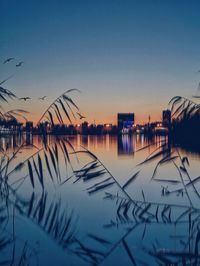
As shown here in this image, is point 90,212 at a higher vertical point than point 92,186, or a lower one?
lower

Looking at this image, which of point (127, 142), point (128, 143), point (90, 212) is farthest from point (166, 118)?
point (127, 142)

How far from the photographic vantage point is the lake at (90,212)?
8.02ft

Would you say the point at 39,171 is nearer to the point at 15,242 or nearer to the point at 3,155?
the point at 3,155

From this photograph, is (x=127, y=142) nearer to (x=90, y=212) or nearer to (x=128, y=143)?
(x=128, y=143)

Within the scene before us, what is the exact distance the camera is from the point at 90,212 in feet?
15.6

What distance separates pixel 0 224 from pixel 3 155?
1483mm

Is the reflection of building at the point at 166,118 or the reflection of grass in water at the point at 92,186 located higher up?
the reflection of building at the point at 166,118

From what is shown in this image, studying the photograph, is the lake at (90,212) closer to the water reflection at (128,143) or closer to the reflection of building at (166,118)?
the water reflection at (128,143)

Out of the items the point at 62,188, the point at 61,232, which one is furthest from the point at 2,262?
the point at 62,188

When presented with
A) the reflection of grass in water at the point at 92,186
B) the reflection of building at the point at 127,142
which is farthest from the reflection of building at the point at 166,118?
the reflection of building at the point at 127,142

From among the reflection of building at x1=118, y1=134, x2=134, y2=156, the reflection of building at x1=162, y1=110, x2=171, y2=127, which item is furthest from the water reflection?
the reflection of building at x1=162, y1=110, x2=171, y2=127

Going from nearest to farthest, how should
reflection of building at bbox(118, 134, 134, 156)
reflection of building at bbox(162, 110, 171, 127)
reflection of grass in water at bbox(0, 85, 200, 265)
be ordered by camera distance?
reflection of grass in water at bbox(0, 85, 200, 265) < reflection of building at bbox(162, 110, 171, 127) < reflection of building at bbox(118, 134, 134, 156)

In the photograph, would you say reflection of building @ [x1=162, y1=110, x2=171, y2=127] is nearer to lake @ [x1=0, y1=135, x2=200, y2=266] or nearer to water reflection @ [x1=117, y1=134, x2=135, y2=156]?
lake @ [x1=0, y1=135, x2=200, y2=266]

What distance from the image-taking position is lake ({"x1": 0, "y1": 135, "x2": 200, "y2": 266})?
2.44 meters
